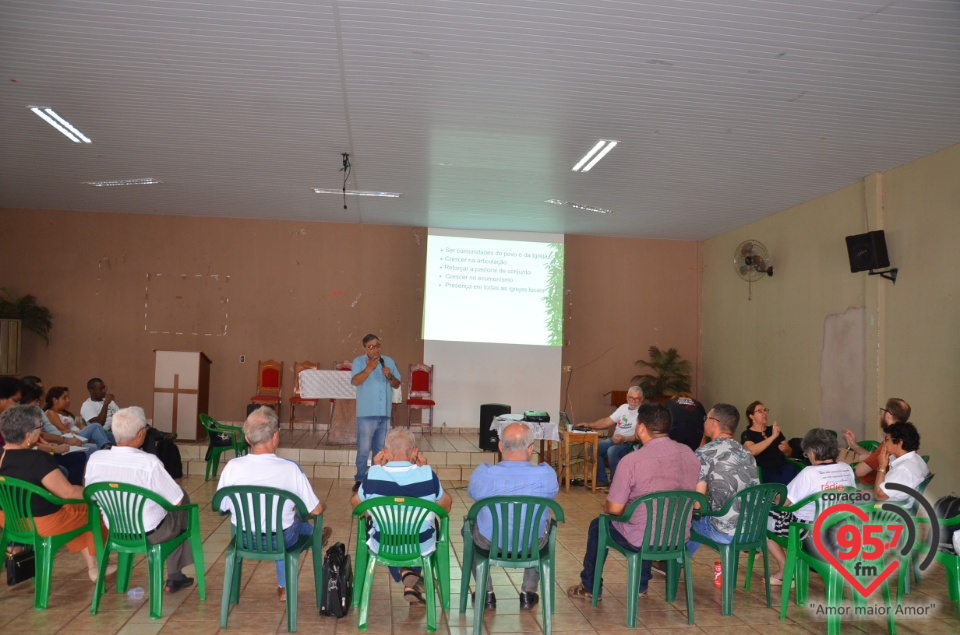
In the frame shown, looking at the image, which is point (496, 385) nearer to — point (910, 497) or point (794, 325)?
point (794, 325)

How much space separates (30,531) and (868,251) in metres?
7.25

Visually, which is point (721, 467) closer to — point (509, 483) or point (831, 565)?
point (831, 565)

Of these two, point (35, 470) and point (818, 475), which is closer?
point (35, 470)

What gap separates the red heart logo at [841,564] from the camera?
3799 mm

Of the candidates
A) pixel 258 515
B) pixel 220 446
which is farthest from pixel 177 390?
pixel 258 515

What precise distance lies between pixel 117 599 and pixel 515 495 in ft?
7.26

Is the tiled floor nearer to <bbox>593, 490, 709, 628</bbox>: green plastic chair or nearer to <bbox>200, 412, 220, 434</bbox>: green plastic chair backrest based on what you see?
<bbox>593, 490, 709, 628</bbox>: green plastic chair

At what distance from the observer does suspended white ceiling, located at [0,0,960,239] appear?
4551 millimetres

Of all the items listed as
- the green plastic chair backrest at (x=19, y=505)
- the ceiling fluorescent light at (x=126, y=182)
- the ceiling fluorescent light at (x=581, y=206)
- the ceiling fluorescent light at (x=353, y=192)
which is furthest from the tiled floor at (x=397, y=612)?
the ceiling fluorescent light at (x=581, y=206)

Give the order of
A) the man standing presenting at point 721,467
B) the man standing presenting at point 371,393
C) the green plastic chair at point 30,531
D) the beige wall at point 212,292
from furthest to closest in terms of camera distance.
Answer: the beige wall at point 212,292 → the man standing presenting at point 371,393 → the man standing presenting at point 721,467 → the green plastic chair at point 30,531

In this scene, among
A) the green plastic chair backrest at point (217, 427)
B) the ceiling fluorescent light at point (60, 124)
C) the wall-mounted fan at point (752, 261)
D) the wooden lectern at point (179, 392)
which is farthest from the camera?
the wall-mounted fan at point (752, 261)

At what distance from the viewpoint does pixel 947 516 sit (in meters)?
4.16

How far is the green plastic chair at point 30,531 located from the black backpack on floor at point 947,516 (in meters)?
4.43

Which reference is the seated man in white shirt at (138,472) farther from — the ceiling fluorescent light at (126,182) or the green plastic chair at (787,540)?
the ceiling fluorescent light at (126,182)
